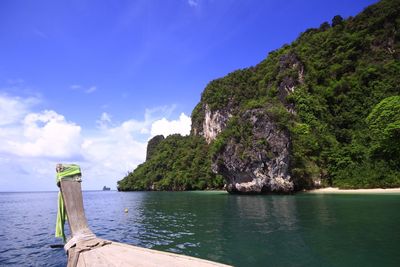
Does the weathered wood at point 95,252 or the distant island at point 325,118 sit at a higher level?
the distant island at point 325,118

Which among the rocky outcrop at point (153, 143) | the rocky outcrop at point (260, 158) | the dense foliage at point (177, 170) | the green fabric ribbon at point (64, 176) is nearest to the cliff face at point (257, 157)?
the rocky outcrop at point (260, 158)

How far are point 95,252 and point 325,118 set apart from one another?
6584 centimetres

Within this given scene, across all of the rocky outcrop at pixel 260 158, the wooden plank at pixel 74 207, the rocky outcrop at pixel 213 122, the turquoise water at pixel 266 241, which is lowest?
the turquoise water at pixel 266 241

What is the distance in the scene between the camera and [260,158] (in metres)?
54.3

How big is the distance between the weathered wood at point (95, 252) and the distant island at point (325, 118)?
1956 inches

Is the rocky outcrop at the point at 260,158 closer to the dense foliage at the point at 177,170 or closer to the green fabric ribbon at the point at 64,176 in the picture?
the dense foliage at the point at 177,170

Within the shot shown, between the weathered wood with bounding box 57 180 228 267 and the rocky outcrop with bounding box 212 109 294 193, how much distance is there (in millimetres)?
49489

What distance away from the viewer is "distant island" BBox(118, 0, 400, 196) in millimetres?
50031

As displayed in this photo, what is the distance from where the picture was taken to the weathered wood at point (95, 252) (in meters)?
5.60

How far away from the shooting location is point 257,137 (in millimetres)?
56188

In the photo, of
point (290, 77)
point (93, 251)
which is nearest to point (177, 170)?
point (290, 77)

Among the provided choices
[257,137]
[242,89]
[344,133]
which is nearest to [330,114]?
[344,133]

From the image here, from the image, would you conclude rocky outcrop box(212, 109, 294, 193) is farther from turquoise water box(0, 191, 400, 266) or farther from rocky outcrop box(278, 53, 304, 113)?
turquoise water box(0, 191, 400, 266)

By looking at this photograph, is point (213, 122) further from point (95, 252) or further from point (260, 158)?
point (95, 252)
